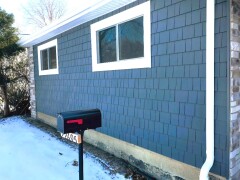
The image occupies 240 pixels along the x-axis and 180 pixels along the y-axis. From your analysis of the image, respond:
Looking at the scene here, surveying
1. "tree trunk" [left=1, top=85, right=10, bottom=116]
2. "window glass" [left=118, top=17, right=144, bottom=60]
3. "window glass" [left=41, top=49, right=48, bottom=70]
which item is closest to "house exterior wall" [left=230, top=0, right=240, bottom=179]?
"window glass" [left=118, top=17, right=144, bottom=60]

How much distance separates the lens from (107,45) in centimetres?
530

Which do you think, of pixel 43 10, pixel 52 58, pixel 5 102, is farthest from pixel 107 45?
pixel 43 10

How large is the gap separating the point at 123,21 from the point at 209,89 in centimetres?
221

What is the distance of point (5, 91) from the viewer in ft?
33.1

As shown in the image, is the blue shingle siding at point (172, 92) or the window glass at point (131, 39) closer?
the blue shingle siding at point (172, 92)

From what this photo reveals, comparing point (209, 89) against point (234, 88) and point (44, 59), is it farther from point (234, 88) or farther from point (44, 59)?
point (44, 59)

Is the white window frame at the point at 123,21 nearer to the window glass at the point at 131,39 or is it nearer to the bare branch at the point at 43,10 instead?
the window glass at the point at 131,39

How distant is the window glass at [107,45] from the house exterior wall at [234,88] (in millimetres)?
2411

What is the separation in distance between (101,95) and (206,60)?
2.79 m

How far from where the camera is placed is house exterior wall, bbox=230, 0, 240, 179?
121 inches

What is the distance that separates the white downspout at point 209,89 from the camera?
310 centimetres

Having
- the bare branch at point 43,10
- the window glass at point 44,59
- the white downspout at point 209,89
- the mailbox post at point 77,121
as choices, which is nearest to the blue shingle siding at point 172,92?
the white downspout at point 209,89

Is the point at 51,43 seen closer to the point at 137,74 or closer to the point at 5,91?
the point at 5,91

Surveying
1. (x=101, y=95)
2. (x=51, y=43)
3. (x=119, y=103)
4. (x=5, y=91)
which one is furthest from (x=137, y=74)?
(x=5, y=91)
